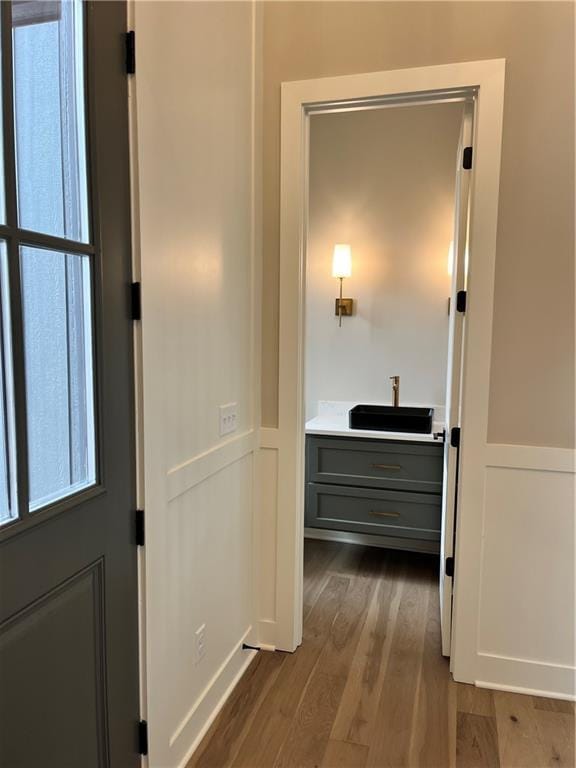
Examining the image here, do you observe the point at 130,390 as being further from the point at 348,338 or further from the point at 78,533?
the point at 348,338

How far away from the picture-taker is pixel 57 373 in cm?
116

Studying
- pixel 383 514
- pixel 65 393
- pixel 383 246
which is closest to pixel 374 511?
pixel 383 514

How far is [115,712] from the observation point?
1378mm

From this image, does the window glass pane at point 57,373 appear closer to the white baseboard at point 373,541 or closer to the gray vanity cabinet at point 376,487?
the gray vanity cabinet at point 376,487

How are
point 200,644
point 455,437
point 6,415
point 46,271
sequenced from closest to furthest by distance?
1. point 6,415
2. point 46,271
3. point 200,644
4. point 455,437

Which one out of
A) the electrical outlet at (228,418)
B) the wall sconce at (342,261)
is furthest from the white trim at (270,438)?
the wall sconce at (342,261)

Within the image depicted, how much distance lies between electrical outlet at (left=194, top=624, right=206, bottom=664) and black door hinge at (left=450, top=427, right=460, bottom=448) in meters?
1.18

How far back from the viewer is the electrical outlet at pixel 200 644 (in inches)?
70.7

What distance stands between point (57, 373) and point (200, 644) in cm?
114

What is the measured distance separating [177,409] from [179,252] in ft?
1.53

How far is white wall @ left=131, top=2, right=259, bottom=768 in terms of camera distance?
4.78ft

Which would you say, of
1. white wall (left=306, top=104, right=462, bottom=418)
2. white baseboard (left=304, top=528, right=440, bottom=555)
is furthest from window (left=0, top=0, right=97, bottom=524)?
white wall (left=306, top=104, right=462, bottom=418)

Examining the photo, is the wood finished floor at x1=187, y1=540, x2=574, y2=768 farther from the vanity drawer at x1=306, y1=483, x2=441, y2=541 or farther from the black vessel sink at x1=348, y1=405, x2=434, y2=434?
the black vessel sink at x1=348, y1=405, x2=434, y2=434

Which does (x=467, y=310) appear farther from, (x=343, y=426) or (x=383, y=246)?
(x=383, y=246)
